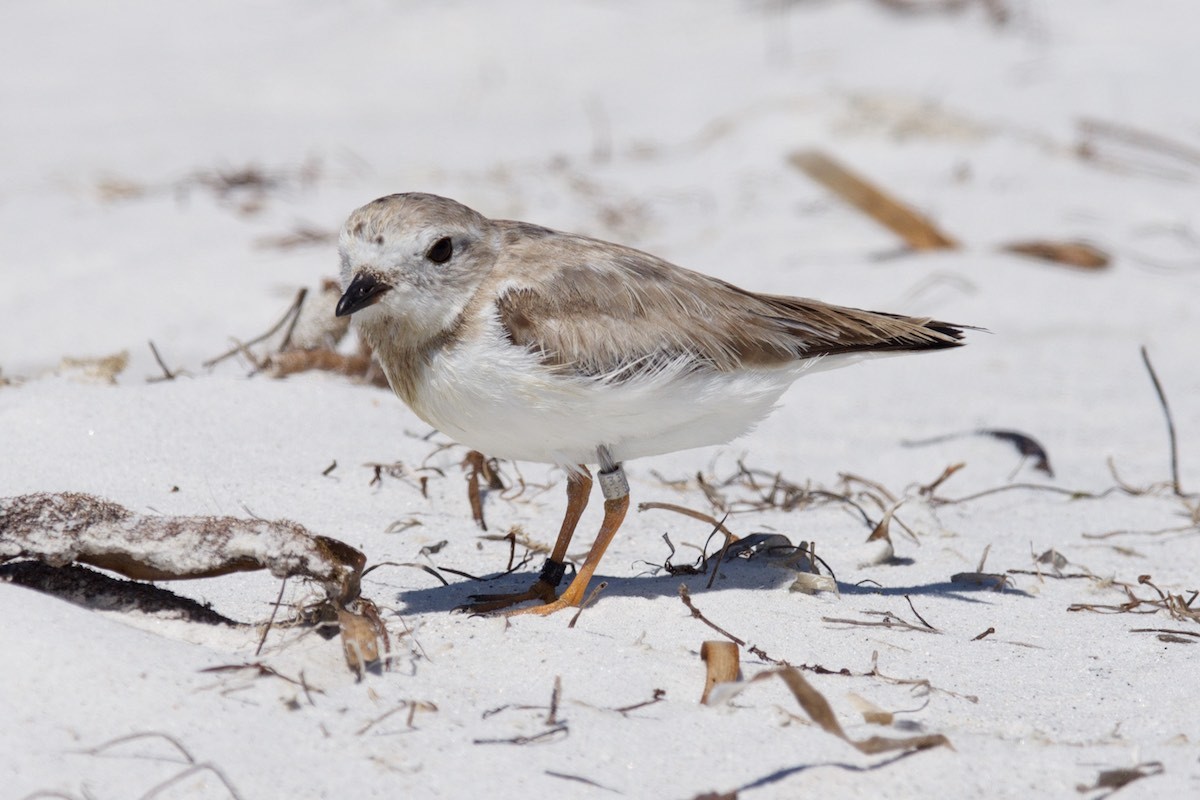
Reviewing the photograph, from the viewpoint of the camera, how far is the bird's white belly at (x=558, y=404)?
150 inches

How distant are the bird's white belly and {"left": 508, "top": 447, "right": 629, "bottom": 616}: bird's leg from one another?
54mm

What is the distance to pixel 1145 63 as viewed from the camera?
38.5 ft

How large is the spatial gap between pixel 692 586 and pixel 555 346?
2.87ft

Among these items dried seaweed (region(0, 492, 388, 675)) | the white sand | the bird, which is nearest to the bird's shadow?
the white sand

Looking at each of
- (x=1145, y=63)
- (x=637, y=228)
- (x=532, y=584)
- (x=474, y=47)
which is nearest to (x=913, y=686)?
(x=532, y=584)

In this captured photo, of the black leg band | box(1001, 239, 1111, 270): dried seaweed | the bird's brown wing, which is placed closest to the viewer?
the bird's brown wing

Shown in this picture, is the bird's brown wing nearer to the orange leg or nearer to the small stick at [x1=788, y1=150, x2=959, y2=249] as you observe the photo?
the orange leg

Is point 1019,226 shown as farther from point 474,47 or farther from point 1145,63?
point 474,47

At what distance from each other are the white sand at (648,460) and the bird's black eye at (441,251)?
3.24ft

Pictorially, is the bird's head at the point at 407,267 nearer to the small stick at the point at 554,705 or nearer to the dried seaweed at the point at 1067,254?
the small stick at the point at 554,705

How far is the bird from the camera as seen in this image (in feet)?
12.6

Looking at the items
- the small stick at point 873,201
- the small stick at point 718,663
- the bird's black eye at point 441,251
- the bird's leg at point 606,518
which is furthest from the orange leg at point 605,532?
the small stick at point 873,201

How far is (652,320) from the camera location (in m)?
4.10

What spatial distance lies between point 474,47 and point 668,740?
37.6ft
